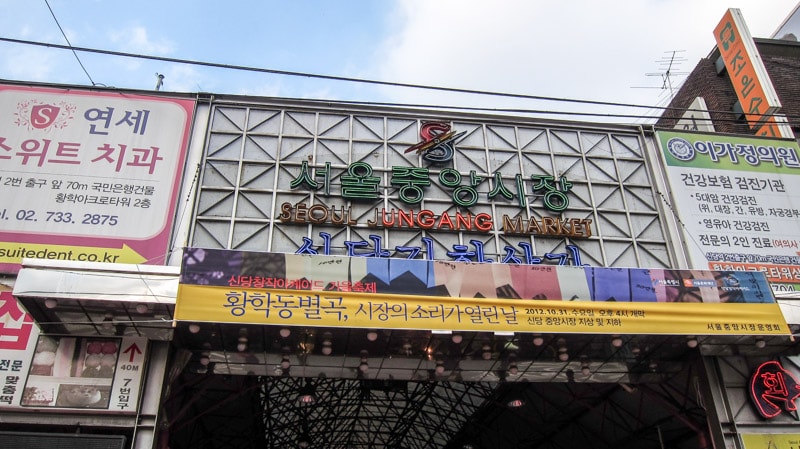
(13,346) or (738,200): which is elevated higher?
(738,200)

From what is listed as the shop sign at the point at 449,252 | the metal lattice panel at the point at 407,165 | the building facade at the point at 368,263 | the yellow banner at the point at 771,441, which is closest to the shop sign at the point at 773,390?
the building facade at the point at 368,263

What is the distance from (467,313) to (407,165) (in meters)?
5.63

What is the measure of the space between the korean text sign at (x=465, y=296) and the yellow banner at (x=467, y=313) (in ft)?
0.06

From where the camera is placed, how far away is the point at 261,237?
1533 centimetres

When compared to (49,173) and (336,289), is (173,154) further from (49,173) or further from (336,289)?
(336,289)

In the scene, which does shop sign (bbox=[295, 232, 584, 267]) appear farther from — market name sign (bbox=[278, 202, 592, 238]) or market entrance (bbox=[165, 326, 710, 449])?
market entrance (bbox=[165, 326, 710, 449])

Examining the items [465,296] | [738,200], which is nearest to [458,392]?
[738,200]

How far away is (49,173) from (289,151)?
18.5ft

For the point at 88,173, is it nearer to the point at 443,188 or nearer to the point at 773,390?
the point at 443,188

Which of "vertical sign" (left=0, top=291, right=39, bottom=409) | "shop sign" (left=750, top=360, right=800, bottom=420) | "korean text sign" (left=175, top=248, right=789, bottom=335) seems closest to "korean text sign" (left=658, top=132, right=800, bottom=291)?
"shop sign" (left=750, top=360, right=800, bottom=420)

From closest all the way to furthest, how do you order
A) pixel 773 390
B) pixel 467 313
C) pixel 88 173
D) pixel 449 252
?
pixel 467 313, pixel 773 390, pixel 88 173, pixel 449 252

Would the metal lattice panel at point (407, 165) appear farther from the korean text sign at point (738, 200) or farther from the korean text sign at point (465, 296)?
the korean text sign at point (465, 296)

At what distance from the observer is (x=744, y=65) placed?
24.1 metres

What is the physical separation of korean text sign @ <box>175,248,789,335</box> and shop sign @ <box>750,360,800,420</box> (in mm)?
1759
